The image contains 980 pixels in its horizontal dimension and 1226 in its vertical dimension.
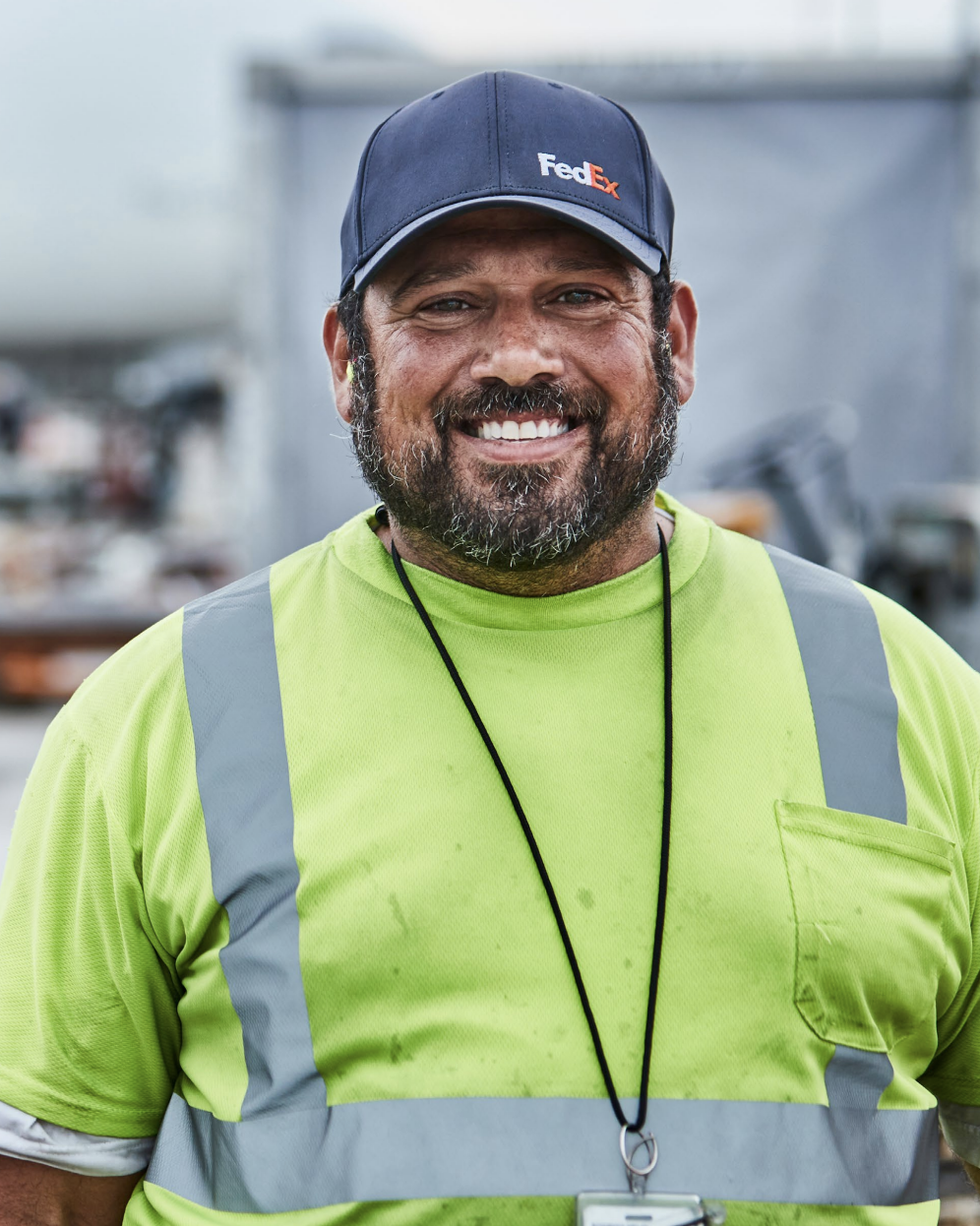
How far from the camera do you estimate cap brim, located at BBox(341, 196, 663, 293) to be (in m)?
1.65

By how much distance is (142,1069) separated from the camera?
1.63 m

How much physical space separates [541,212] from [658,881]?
0.86m

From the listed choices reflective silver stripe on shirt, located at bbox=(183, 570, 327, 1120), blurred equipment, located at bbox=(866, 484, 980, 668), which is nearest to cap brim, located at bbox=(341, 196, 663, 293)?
reflective silver stripe on shirt, located at bbox=(183, 570, 327, 1120)

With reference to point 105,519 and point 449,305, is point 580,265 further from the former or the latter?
point 105,519

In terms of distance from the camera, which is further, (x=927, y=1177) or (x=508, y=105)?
(x=508, y=105)

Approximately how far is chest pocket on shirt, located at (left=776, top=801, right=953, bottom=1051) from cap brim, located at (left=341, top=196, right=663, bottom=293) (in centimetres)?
76

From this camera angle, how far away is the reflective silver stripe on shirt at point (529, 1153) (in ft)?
4.81

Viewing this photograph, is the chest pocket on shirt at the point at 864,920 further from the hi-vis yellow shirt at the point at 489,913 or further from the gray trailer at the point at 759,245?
the gray trailer at the point at 759,245

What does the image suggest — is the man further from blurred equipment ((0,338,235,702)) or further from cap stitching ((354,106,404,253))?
blurred equipment ((0,338,235,702))

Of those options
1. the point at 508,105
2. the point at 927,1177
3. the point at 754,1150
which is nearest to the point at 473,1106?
the point at 754,1150

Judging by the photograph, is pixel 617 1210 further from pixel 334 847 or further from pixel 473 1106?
pixel 334 847

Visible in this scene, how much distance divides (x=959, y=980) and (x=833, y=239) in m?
3.49

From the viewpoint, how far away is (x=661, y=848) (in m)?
1.57

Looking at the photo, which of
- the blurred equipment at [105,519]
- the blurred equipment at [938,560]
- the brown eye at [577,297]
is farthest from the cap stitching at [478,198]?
the blurred equipment at [105,519]
